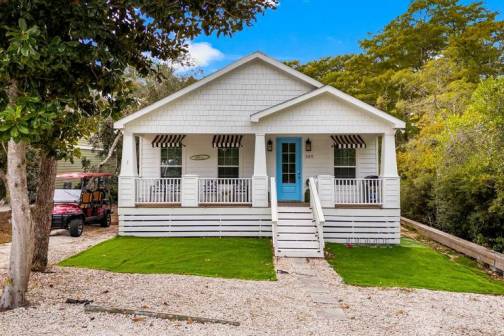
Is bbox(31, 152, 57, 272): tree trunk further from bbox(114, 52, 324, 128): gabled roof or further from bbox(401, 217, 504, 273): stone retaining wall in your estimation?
bbox(401, 217, 504, 273): stone retaining wall

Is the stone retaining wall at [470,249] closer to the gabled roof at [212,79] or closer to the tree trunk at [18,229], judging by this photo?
the gabled roof at [212,79]

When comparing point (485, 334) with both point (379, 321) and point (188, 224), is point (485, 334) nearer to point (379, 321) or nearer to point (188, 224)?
Answer: point (379, 321)

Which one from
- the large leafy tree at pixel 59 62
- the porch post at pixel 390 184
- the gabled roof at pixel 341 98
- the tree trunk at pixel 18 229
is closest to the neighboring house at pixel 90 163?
the gabled roof at pixel 341 98

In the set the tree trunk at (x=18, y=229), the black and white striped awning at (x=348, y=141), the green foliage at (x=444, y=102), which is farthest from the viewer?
the black and white striped awning at (x=348, y=141)

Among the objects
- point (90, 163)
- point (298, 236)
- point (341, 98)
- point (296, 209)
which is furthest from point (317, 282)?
point (90, 163)

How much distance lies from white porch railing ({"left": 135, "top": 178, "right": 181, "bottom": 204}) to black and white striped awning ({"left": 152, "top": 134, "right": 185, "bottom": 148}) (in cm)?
156

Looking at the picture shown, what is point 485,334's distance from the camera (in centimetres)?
513

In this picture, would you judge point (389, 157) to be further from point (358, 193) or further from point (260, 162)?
point (260, 162)

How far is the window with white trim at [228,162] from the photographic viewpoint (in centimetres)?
1427

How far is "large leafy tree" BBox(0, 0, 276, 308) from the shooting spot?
15.1 feet

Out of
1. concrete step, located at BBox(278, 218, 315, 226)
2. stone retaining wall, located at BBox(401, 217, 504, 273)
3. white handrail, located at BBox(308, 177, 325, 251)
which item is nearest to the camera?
stone retaining wall, located at BBox(401, 217, 504, 273)

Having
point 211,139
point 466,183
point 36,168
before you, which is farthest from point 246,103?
point 36,168

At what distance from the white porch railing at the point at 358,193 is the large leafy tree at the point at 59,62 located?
22.3 ft

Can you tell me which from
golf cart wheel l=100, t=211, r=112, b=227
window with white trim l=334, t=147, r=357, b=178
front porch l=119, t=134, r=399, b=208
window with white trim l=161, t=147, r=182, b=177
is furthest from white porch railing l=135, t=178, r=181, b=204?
window with white trim l=334, t=147, r=357, b=178
